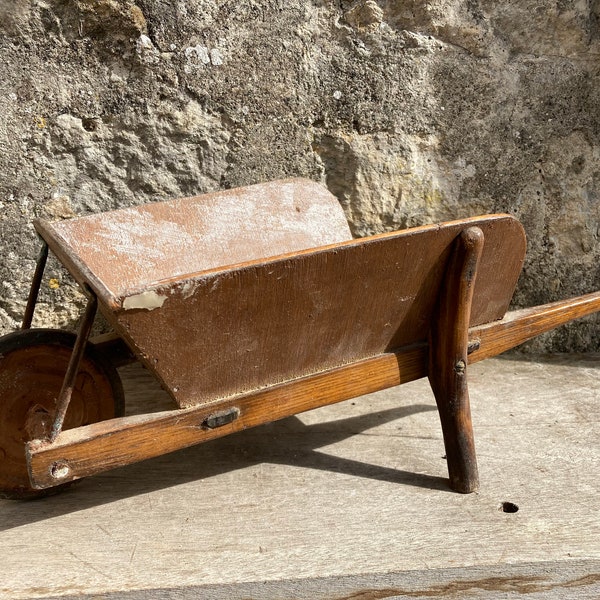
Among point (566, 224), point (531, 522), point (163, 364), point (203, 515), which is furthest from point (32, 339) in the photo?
point (566, 224)

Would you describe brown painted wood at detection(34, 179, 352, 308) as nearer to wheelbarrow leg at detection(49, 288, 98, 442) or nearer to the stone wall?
the stone wall

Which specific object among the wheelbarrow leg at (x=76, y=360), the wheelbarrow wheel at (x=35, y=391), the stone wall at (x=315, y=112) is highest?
the stone wall at (x=315, y=112)

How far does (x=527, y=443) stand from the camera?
7.67 ft

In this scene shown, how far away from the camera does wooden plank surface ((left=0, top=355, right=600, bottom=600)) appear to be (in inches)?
67.9

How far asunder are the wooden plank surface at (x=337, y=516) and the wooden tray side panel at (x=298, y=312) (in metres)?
0.36

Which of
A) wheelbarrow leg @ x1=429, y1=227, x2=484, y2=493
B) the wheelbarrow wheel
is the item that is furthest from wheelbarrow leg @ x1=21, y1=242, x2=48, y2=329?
wheelbarrow leg @ x1=429, y1=227, x2=484, y2=493

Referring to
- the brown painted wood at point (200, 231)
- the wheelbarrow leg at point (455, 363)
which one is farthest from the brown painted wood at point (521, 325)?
the brown painted wood at point (200, 231)

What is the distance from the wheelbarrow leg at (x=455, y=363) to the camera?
1.93 m

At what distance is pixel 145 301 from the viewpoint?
166cm

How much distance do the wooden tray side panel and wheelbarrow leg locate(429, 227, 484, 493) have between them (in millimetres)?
38

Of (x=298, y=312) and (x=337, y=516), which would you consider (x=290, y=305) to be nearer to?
(x=298, y=312)

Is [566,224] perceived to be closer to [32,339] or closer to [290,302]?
[290,302]

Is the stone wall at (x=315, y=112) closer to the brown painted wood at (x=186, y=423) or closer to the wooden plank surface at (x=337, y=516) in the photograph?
the wooden plank surface at (x=337, y=516)

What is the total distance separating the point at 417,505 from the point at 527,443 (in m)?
0.52
